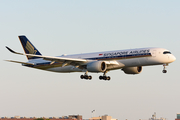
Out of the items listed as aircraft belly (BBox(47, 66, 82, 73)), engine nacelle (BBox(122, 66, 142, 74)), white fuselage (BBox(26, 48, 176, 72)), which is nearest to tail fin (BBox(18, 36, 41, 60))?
aircraft belly (BBox(47, 66, 82, 73))

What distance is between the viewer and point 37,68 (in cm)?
7400

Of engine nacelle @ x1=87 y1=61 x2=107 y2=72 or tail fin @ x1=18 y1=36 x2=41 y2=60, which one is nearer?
engine nacelle @ x1=87 y1=61 x2=107 y2=72

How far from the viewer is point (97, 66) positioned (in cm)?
6247

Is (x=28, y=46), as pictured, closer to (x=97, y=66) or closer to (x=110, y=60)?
(x=97, y=66)

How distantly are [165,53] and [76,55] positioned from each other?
1754 cm

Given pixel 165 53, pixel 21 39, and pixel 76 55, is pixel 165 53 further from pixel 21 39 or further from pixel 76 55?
pixel 21 39

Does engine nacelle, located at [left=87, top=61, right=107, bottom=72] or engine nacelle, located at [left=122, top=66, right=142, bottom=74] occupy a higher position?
engine nacelle, located at [left=122, top=66, right=142, bottom=74]

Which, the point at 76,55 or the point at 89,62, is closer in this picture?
the point at 89,62

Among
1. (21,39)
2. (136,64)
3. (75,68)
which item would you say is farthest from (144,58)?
(21,39)

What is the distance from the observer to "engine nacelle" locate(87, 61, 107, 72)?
62.4m
